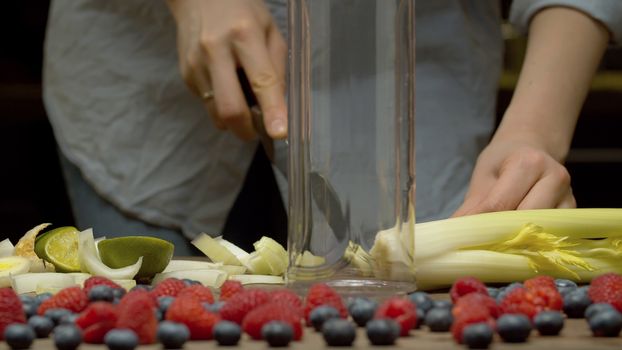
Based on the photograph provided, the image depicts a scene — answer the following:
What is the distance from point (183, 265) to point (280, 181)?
0.43 metres

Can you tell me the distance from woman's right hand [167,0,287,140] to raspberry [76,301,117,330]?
19.0 inches

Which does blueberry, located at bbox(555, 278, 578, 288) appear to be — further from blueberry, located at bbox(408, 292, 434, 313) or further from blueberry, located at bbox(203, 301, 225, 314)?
blueberry, located at bbox(203, 301, 225, 314)

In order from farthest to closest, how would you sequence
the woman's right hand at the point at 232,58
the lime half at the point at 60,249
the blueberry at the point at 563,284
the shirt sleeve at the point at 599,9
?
the shirt sleeve at the point at 599,9
the woman's right hand at the point at 232,58
the lime half at the point at 60,249
the blueberry at the point at 563,284

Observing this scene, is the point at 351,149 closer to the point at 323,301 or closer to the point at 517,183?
the point at 323,301

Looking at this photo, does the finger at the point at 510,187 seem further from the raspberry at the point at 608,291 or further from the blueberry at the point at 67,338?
the blueberry at the point at 67,338

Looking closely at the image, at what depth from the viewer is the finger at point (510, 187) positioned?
103cm

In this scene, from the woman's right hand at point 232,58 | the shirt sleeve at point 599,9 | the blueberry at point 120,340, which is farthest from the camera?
the shirt sleeve at point 599,9

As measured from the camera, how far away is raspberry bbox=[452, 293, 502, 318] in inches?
24.5

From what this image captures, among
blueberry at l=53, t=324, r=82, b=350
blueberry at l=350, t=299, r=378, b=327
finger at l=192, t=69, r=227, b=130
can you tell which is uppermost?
finger at l=192, t=69, r=227, b=130

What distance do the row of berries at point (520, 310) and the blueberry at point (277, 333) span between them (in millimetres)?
93

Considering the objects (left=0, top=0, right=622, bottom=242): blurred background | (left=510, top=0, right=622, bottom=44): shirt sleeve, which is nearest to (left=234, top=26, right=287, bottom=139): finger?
(left=510, top=0, right=622, bottom=44): shirt sleeve

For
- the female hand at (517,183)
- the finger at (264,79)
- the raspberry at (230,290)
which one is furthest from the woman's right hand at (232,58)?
the raspberry at (230,290)

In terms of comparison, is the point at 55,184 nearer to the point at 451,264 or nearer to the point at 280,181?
the point at 280,181

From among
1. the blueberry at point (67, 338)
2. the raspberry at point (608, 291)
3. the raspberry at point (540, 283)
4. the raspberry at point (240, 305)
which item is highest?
the blueberry at point (67, 338)
